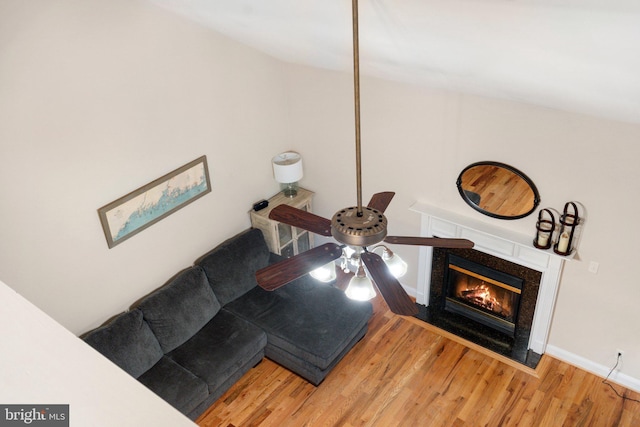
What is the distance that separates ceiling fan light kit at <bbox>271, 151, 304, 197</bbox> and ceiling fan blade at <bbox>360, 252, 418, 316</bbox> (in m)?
2.99

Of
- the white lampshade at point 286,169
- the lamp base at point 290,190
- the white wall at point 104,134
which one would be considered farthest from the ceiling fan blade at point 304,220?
the lamp base at point 290,190

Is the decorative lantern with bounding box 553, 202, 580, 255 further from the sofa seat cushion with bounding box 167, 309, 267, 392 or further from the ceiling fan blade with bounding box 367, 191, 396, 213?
the sofa seat cushion with bounding box 167, 309, 267, 392

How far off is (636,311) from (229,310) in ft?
11.1

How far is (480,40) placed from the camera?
237cm

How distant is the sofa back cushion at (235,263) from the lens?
197 inches

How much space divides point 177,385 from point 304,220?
2204 millimetres

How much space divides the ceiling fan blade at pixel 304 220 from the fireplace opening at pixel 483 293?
8.49 feet

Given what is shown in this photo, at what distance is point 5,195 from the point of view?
136 inches

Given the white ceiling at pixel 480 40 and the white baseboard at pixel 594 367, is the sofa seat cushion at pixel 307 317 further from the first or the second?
the white ceiling at pixel 480 40

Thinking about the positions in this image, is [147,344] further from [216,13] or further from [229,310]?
[216,13]

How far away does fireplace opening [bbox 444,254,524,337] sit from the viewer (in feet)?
15.9

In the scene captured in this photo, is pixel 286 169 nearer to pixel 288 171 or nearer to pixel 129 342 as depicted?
pixel 288 171

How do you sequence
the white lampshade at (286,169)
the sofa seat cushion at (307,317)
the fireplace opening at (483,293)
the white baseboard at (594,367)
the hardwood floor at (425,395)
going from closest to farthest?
the hardwood floor at (425,395)
the white baseboard at (594,367)
the sofa seat cushion at (307,317)
the fireplace opening at (483,293)
the white lampshade at (286,169)

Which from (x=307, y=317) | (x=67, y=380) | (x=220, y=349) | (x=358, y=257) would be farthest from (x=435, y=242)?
(x=220, y=349)
